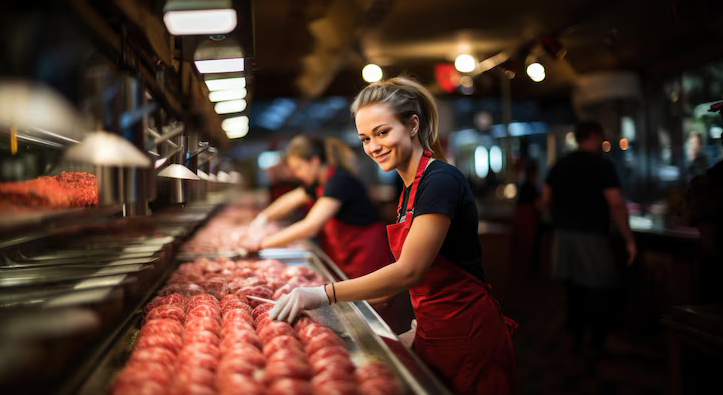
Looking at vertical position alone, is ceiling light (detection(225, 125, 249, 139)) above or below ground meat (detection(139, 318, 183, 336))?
above

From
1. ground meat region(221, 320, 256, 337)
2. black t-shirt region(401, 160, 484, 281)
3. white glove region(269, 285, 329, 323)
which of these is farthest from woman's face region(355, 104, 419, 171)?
ground meat region(221, 320, 256, 337)

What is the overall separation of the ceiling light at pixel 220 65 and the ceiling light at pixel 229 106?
2.79 feet

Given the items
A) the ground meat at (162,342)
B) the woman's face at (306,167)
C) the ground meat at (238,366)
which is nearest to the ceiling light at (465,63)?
the woman's face at (306,167)

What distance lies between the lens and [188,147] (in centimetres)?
242

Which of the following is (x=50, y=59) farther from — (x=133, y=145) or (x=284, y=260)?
(x=284, y=260)

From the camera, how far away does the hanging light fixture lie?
1781 mm

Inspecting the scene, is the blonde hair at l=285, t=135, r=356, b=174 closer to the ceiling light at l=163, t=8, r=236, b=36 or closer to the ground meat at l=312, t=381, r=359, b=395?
the ceiling light at l=163, t=8, r=236, b=36

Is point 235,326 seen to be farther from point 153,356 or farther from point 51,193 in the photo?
point 51,193

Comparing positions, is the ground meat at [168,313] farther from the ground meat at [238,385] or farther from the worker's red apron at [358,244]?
the worker's red apron at [358,244]

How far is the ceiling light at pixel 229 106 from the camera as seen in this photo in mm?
3508

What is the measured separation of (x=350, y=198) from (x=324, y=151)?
66cm

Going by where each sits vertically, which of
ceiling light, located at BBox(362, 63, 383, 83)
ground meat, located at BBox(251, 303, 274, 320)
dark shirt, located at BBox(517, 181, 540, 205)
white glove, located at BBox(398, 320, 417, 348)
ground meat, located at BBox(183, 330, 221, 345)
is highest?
ceiling light, located at BBox(362, 63, 383, 83)

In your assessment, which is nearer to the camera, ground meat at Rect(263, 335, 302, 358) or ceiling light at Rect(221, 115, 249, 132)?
ground meat at Rect(263, 335, 302, 358)

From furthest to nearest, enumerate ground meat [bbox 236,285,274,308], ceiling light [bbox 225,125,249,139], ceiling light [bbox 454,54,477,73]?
ceiling light [bbox 454,54,477,73]
ceiling light [bbox 225,125,249,139]
ground meat [bbox 236,285,274,308]
